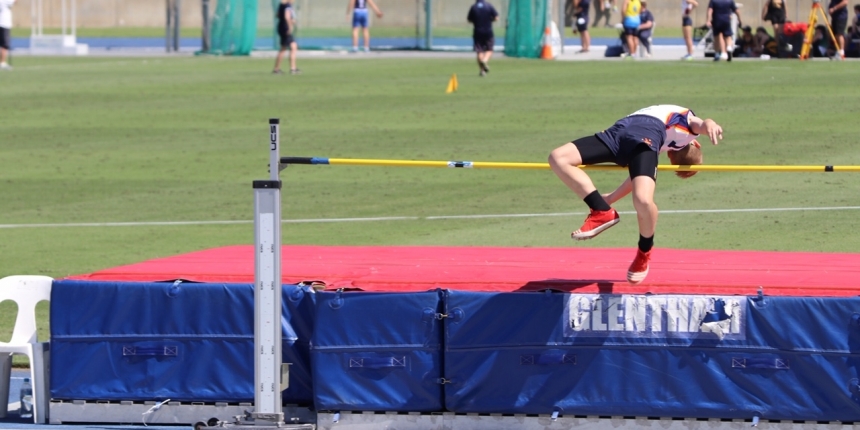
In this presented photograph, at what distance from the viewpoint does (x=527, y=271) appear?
27.7 feet

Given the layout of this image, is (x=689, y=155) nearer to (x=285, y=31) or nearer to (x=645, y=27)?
(x=285, y=31)

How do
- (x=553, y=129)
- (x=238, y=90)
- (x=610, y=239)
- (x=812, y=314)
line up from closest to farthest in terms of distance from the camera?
(x=812, y=314) → (x=610, y=239) → (x=553, y=129) → (x=238, y=90)

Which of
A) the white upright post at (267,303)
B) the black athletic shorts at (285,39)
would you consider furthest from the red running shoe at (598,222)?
the black athletic shorts at (285,39)

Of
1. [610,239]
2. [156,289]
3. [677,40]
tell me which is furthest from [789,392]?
[677,40]

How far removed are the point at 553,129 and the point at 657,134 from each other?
44.9 ft

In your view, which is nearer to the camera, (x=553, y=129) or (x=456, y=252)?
(x=456, y=252)

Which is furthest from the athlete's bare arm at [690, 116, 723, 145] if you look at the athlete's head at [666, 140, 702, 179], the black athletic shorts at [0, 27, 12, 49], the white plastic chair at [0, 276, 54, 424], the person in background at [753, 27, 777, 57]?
the black athletic shorts at [0, 27, 12, 49]

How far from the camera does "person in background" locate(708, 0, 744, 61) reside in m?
29.1

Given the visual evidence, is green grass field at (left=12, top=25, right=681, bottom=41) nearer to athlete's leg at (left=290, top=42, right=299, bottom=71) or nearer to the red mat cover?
athlete's leg at (left=290, top=42, right=299, bottom=71)

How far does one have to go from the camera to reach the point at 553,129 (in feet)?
71.6

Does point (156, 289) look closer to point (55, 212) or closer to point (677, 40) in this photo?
point (55, 212)

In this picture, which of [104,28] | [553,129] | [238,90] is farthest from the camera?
[104,28]

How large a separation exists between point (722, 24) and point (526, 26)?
6.08 m

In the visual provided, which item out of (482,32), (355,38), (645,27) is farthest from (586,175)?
(355,38)
